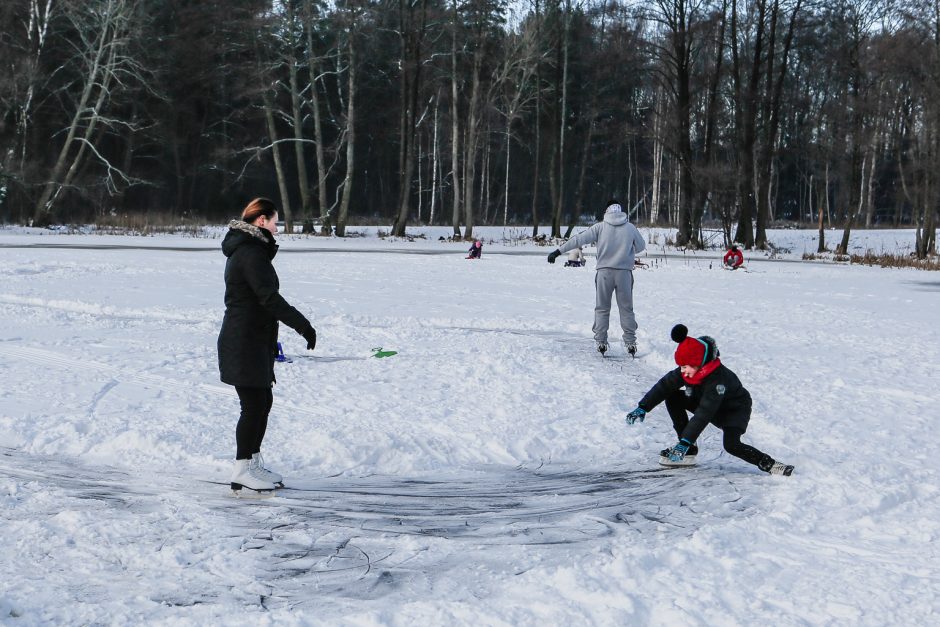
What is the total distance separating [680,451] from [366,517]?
7.39 ft

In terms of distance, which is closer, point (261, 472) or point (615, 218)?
point (261, 472)

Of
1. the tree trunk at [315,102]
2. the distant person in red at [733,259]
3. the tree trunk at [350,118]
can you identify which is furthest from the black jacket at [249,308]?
the tree trunk at [315,102]

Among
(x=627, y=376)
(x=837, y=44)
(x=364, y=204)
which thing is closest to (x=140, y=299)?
(x=627, y=376)

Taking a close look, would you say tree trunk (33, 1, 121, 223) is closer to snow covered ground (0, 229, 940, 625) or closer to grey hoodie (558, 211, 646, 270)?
snow covered ground (0, 229, 940, 625)

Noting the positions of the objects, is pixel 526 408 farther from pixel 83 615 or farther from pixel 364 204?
pixel 364 204

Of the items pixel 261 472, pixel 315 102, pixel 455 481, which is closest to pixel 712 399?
pixel 455 481

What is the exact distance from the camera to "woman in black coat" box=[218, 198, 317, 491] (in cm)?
514

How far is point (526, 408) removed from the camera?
773 cm

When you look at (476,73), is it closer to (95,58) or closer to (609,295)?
(95,58)

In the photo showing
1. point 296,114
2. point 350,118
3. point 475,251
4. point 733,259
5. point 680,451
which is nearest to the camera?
point 680,451

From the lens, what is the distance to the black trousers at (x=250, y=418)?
532 centimetres

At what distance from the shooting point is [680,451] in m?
6.02

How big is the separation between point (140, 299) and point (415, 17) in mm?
23875

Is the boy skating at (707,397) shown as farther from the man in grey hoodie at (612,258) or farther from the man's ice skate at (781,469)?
the man in grey hoodie at (612,258)
